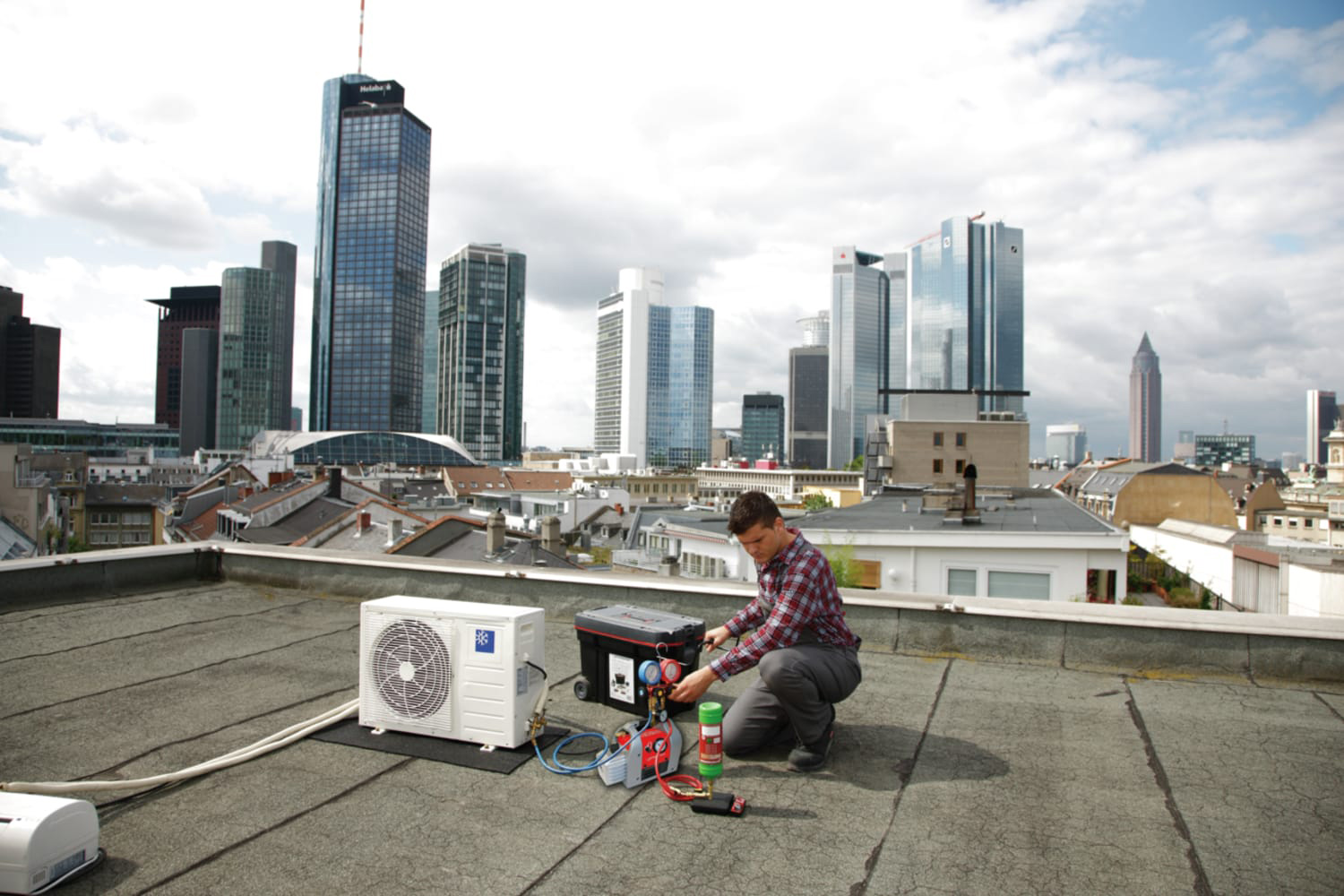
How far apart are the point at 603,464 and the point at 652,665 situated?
139 metres

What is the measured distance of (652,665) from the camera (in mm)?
3684

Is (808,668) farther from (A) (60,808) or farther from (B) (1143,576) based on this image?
(B) (1143,576)

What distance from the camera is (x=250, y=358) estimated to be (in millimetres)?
176500

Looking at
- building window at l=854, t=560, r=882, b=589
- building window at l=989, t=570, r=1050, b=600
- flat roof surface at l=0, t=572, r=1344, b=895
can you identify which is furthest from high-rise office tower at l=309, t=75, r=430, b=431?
flat roof surface at l=0, t=572, r=1344, b=895

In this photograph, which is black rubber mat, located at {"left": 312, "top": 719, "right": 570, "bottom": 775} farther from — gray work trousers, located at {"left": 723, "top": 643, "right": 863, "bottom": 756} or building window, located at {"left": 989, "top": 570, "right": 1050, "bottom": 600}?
building window, located at {"left": 989, "top": 570, "right": 1050, "bottom": 600}

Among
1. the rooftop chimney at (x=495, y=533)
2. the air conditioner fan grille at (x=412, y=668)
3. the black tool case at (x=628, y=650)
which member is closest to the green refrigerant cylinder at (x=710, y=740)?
the black tool case at (x=628, y=650)

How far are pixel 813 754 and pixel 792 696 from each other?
1.02 feet

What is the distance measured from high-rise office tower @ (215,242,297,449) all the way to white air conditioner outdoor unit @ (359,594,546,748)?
617ft

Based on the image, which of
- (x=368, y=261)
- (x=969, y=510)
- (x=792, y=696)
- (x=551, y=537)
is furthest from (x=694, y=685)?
(x=368, y=261)

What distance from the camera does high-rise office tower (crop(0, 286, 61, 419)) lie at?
149875 mm

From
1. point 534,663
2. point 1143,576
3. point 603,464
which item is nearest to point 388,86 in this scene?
point 603,464

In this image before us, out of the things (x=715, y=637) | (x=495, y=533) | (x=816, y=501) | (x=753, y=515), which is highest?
(x=753, y=515)

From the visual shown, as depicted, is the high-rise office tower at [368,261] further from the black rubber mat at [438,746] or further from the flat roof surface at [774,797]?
the black rubber mat at [438,746]

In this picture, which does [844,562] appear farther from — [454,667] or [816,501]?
[816,501]
